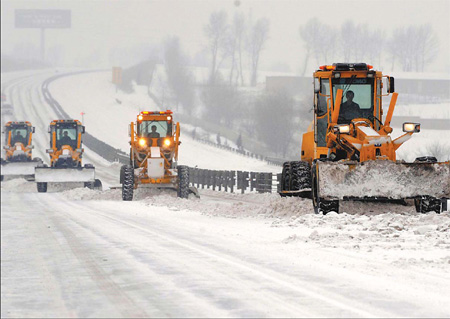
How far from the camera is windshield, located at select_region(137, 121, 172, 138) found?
2603 cm

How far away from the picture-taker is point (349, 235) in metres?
13.9

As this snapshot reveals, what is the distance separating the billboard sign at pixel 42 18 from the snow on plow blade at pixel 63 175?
144816 mm

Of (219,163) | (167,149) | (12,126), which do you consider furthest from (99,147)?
(167,149)

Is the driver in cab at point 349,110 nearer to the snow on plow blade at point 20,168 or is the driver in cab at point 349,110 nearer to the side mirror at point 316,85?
the side mirror at point 316,85

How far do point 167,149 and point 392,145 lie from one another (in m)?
10.7

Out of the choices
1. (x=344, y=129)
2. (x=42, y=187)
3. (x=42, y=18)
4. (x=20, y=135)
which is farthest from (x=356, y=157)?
(x=42, y=18)

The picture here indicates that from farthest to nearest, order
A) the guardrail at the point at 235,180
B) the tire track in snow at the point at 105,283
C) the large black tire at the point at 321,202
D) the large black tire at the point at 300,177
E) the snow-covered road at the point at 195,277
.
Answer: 1. the guardrail at the point at 235,180
2. the large black tire at the point at 300,177
3. the large black tire at the point at 321,202
4. the snow-covered road at the point at 195,277
5. the tire track in snow at the point at 105,283

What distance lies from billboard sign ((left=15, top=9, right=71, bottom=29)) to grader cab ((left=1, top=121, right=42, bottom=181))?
137 m

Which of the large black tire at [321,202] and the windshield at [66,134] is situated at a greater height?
the windshield at [66,134]

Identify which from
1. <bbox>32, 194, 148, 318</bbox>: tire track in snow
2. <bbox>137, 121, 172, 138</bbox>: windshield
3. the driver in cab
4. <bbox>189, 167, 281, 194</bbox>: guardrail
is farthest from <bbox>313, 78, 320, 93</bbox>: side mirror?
<bbox>189, 167, 281, 194</bbox>: guardrail

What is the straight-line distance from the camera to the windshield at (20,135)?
3706 cm

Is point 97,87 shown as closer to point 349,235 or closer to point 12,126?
point 12,126

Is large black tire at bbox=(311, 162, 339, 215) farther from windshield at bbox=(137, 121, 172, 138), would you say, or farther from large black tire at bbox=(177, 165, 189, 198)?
windshield at bbox=(137, 121, 172, 138)

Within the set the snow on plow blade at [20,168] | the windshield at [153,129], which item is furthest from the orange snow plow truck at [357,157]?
the snow on plow blade at [20,168]
